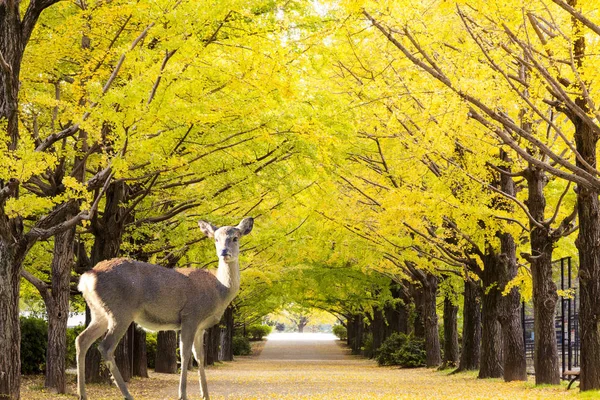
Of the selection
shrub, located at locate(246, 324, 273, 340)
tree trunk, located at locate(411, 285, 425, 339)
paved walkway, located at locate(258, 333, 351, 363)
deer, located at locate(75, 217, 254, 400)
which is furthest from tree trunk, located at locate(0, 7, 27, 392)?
shrub, located at locate(246, 324, 273, 340)

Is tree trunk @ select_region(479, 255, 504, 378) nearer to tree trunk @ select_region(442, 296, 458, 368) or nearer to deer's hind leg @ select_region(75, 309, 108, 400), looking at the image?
tree trunk @ select_region(442, 296, 458, 368)

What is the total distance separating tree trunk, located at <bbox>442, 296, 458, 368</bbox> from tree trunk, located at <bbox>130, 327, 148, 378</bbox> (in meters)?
11.3

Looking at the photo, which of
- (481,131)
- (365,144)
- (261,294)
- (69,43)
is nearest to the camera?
(69,43)

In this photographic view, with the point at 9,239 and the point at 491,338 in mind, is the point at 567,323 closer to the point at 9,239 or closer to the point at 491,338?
the point at 491,338

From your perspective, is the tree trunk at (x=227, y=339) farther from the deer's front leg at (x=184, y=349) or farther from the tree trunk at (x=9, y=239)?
the deer's front leg at (x=184, y=349)

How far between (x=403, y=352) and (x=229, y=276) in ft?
81.0

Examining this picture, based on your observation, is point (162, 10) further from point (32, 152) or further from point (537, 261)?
point (537, 261)

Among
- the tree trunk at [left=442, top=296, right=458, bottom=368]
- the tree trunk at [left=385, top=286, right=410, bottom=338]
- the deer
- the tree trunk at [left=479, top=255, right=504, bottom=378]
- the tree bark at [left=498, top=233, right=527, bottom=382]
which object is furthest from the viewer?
the tree trunk at [left=385, top=286, right=410, bottom=338]

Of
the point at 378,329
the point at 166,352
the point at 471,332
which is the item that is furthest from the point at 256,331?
the point at 471,332

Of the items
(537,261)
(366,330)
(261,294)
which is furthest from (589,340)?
(366,330)

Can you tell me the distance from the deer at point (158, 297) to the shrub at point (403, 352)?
24163 mm

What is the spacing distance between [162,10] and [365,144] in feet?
31.9

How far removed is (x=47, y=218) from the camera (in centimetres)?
1234

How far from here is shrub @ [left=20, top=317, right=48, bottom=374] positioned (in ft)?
69.5
